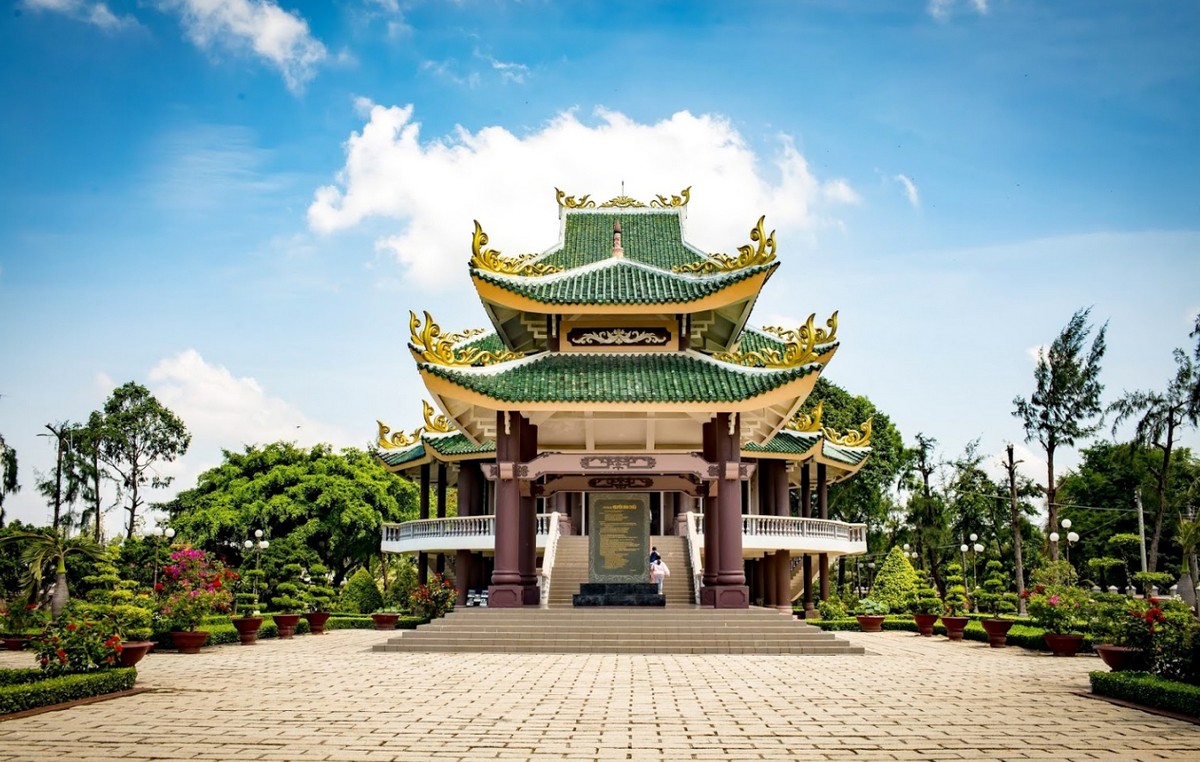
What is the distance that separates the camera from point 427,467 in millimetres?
35469

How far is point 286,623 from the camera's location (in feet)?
86.5

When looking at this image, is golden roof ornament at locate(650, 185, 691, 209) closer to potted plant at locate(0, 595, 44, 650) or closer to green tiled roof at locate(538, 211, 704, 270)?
green tiled roof at locate(538, 211, 704, 270)

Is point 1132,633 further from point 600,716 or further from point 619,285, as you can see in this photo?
point 619,285

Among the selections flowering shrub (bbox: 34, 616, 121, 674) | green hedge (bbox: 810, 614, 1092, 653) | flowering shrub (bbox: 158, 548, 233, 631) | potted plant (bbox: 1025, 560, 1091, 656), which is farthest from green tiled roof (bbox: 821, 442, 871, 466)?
flowering shrub (bbox: 34, 616, 121, 674)

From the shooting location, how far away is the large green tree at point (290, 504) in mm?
42125

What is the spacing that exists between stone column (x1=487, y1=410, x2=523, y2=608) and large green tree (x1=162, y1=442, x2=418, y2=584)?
21068 millimetres

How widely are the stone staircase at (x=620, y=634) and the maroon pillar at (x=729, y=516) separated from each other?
66 cm

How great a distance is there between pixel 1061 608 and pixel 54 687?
18.1m

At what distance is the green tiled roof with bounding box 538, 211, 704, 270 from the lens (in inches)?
1308

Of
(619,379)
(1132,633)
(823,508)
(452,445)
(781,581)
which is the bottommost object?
(781,581)

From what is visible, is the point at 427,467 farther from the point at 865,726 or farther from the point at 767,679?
the point at 865,726

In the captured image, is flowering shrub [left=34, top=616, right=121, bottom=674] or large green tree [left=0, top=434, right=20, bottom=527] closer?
flowering shrub [left=34, top=616, right=121, bottom=674]

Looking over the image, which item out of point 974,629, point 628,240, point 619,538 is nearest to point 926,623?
point 974,629

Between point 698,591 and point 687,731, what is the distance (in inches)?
574
